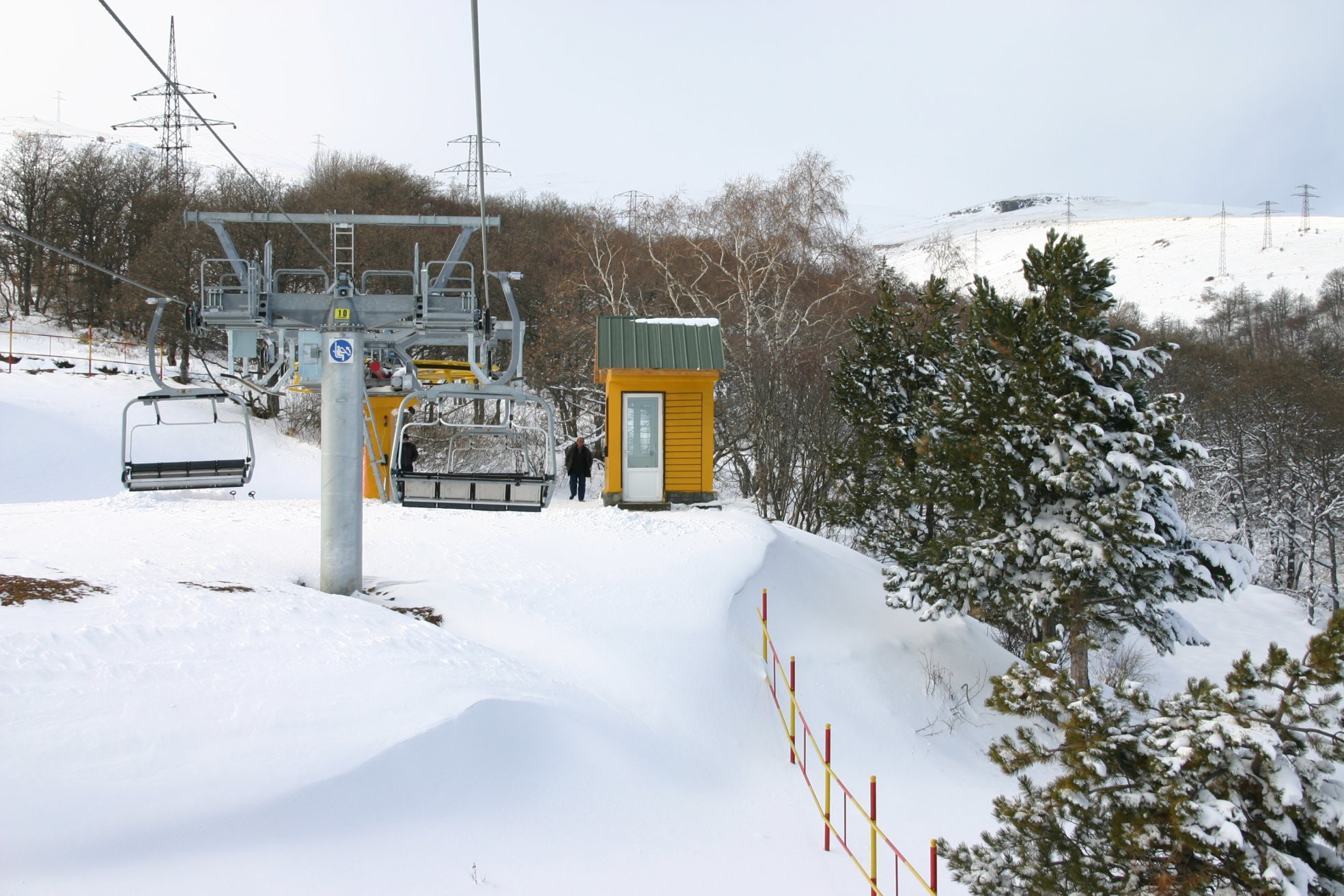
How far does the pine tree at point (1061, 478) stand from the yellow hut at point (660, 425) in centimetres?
611

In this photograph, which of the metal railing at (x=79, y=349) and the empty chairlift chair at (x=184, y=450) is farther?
the metal railing at (x=79, y=349)

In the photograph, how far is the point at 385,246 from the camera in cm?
3484

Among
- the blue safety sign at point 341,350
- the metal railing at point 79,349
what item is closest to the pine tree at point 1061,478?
the blue safety sign at point 341,350

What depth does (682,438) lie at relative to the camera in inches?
749

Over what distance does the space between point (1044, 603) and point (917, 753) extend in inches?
104

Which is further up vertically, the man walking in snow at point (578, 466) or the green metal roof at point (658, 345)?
the green metal roof at point (658, 345)

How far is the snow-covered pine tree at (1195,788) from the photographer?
3.46 m

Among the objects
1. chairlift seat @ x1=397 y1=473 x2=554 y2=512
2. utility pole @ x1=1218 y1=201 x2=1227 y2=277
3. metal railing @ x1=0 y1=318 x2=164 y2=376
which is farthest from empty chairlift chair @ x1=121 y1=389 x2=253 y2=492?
utility pole @ x1=1218 y1=201 x2=1227 y2=277

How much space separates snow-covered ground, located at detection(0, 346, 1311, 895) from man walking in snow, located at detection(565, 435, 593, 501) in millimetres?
5312

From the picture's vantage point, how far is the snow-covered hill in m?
83.2

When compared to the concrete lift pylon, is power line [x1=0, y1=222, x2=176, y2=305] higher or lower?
higher

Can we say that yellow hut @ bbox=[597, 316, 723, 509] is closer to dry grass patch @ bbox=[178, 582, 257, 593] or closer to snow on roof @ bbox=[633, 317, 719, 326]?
snow on roof @ bbox=[633, 317, 719, 326]

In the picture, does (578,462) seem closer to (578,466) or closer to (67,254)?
(578,466)

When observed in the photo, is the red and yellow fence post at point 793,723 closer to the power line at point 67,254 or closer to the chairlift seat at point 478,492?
the chairlift seat at point 478,492
